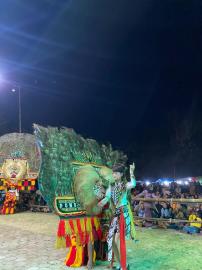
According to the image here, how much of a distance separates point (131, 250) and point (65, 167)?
10.8 ft

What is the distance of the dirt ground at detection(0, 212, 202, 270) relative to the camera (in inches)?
252

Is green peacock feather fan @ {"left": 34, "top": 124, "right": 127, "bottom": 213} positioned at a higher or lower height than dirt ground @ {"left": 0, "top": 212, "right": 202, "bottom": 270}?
higher

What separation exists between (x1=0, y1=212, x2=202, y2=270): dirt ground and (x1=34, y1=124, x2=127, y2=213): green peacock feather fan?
1.74 m

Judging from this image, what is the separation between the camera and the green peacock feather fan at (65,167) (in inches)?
206

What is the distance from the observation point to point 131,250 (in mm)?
7629

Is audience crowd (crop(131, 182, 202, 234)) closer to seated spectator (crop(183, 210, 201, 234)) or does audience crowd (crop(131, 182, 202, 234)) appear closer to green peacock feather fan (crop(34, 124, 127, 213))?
seated spectator (crop(183, 210, 201, 234))

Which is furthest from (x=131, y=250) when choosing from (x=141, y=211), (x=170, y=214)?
(x=141, y=211)

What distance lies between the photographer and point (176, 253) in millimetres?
7258

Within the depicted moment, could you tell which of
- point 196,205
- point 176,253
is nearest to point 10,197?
point 196,205

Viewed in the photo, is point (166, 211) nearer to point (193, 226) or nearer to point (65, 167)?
point (193, 226)

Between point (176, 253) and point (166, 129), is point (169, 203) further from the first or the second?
point (166, 129)

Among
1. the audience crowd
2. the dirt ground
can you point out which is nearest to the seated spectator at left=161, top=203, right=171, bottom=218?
the audience crowd

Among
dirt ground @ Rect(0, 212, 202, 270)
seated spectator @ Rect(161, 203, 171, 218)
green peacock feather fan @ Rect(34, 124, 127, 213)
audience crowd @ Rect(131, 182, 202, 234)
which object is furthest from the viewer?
seated spectator @ Rect(161, 203, 171, 218)

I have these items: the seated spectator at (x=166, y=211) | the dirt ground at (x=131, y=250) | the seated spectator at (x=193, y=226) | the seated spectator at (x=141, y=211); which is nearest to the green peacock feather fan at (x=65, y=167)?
the dirt ground at (x=131, y=250)
